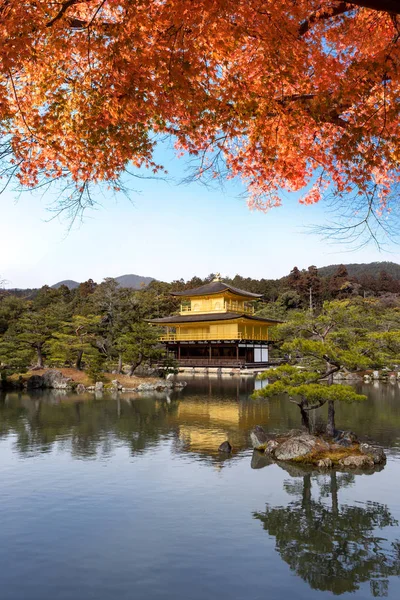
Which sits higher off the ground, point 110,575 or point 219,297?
point 219,297

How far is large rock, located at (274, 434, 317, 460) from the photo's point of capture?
29.3 ft

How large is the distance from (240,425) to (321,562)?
7367mm

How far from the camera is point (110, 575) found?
4.72 meters

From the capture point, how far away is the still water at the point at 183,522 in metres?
4.64

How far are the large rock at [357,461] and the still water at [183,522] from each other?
1.51 feet

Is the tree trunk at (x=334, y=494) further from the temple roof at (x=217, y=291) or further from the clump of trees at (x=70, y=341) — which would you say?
the temple roof at (x=217, y=291)

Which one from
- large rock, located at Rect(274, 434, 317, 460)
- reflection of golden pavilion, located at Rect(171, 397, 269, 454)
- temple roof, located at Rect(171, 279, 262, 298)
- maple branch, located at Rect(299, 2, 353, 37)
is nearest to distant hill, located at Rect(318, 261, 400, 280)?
temple roof, located at Rect(171, 279, 262, 298)

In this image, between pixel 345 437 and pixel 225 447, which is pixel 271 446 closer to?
pixel 225 447

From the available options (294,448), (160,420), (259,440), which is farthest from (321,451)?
(160,420)

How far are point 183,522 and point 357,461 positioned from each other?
404 centimetres

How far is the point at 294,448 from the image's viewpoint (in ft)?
29.7

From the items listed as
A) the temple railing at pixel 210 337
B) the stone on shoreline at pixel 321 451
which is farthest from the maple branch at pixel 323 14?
the temple railing at pixel 210 337

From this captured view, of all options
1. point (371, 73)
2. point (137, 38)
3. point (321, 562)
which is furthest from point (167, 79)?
point (321, 562)

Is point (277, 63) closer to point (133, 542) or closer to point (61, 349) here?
point (133, 542)
